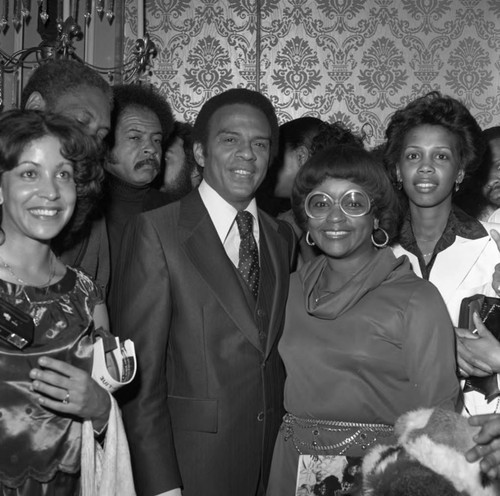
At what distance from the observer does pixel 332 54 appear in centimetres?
539

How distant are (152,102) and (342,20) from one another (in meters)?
1.88

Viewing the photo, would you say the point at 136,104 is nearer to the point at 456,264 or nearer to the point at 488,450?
the point at 456,264

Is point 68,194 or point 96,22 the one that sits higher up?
point 96,22

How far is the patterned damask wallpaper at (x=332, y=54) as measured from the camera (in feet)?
17.6

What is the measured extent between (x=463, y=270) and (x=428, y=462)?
1.32 m

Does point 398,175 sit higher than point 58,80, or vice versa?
point 58,80

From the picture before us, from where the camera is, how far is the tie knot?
107 inches

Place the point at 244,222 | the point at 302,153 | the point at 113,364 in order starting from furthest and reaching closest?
1. the point at 302,153
2. the point at 244,222
3. the point at 113,364

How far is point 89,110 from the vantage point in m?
3.11

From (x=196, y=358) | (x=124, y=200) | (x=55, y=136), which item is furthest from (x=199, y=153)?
(x=124, y=200)

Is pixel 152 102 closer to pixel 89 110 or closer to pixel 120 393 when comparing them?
pixel 89 110

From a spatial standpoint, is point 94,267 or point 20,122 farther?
point 94,267

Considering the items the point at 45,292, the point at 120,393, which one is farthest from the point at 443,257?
the point at 45,292

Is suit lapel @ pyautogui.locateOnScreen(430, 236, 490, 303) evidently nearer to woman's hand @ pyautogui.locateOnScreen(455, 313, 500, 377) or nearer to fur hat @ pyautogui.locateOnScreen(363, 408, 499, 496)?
woman's hand @ pyautogui.locateOnScreen(455, 313, 500, 377)
